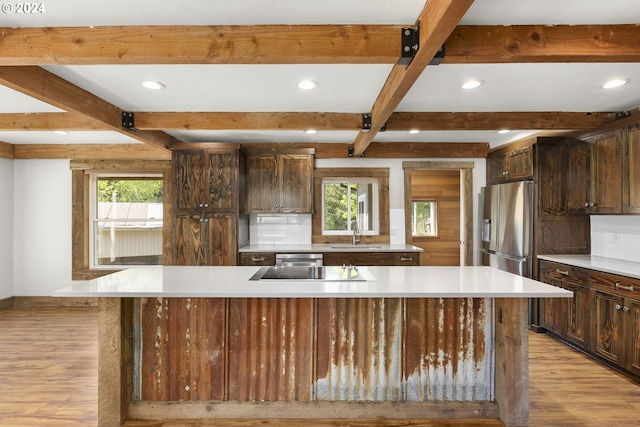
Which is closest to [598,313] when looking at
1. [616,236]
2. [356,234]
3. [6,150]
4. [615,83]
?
[616,236]

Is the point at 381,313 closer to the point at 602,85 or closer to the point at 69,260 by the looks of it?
the point at 602,85

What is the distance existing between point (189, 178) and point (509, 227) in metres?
3.92

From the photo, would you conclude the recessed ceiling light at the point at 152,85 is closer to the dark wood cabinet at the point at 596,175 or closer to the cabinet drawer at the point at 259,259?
the cabinet drawer at the point at 259,259

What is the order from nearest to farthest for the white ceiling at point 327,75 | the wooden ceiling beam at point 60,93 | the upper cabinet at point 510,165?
the white ceiling at point 327,75 < the wooden ceiling beam at point 60,93 < the upper cabinet at point 510,165

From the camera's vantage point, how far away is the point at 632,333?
279 cm

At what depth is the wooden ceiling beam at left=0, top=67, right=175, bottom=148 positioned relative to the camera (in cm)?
221

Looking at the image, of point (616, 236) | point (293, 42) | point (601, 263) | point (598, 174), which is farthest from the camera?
point (616, 236)

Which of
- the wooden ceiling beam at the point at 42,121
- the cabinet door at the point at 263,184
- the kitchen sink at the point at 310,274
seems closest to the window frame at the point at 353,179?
the cabinet door at the point at 263,184

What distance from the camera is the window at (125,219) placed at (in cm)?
520

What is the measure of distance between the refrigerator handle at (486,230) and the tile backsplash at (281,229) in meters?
2.41

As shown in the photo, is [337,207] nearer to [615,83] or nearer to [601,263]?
[601,263]

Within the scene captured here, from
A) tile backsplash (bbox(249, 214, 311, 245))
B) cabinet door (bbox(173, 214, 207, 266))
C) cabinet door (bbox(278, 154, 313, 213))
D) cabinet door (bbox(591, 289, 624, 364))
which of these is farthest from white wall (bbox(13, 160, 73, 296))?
Result: cabinet door (bbox(591, 289, 624, 364))

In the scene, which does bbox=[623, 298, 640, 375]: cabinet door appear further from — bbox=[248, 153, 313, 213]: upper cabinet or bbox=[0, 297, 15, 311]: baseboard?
bbox=[0, 297, 15, 311]: baseboard

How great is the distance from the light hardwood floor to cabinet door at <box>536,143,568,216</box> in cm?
140
